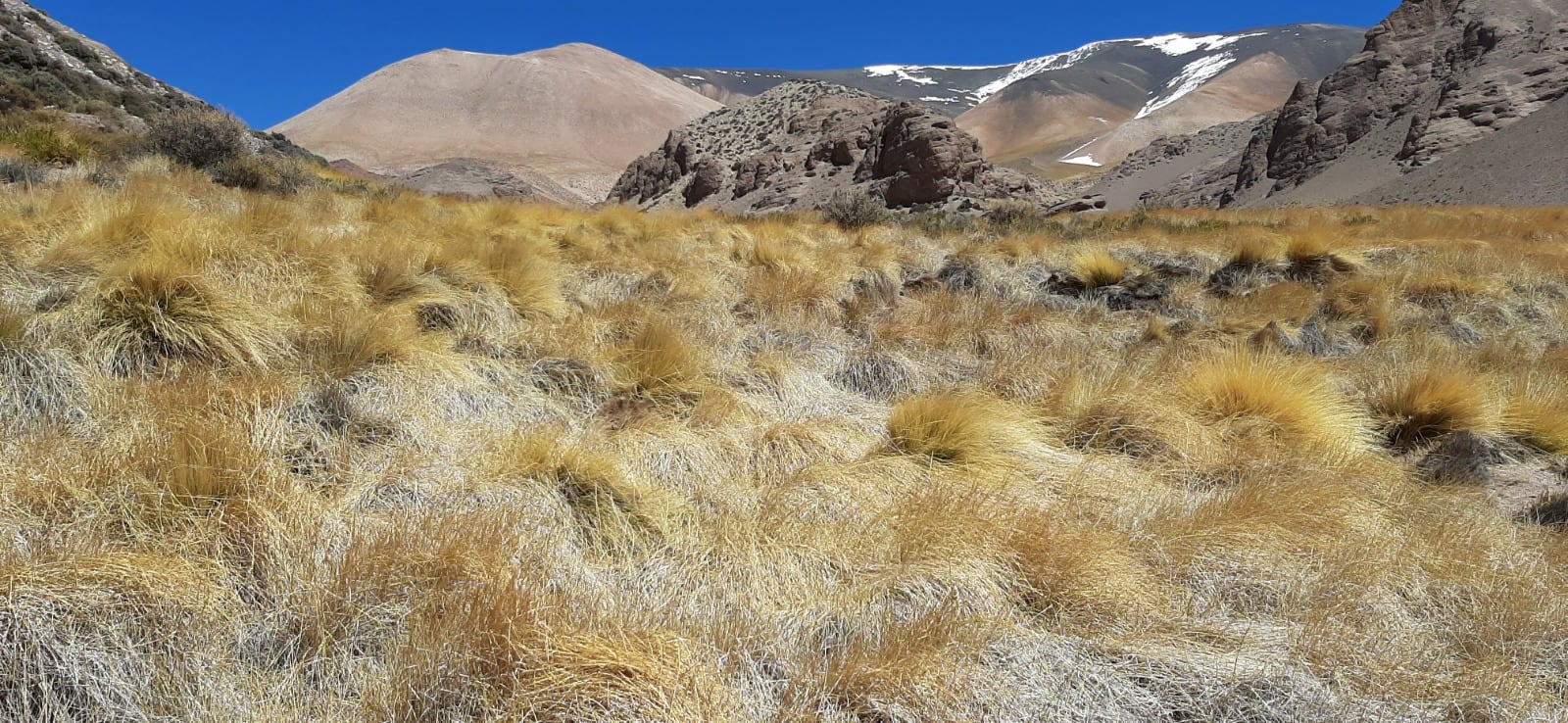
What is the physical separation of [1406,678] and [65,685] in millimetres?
2927

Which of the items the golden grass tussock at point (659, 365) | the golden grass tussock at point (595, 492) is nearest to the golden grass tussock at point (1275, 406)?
the golden grass tussock at point (659, 365)

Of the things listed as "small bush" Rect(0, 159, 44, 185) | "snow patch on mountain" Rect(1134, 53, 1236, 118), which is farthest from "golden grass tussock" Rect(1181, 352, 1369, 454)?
"snow patch on mountain" Rect(1134, 53, 1236, 118)

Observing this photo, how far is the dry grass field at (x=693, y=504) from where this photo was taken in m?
1.61

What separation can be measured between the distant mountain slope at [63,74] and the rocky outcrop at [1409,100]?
42.0 m

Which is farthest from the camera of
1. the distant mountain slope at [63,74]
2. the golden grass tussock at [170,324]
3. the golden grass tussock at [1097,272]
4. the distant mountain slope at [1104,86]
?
the distant mountain slope at [1104,86]

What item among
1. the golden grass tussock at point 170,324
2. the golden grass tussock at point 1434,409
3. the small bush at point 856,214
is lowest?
the golden grass tussock at point 1434,409

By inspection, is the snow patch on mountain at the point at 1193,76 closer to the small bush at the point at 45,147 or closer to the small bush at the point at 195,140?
the small bush at the point at 195,140

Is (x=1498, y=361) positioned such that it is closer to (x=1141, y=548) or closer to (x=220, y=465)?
(x=1141, y=548)

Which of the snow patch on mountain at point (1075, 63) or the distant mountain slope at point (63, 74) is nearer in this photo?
the distant mountain slope at point (63, 74)

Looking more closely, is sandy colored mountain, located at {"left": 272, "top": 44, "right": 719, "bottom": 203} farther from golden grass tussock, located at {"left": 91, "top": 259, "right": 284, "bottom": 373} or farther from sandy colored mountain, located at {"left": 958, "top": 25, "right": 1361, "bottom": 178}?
golden grass tussock, located at {"left": 91, "top": 259, "right": 284, "bottom": 373}

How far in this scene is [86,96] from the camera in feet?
49.3

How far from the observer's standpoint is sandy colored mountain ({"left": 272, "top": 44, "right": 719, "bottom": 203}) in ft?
226

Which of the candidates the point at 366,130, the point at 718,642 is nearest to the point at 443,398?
the point at 718,642

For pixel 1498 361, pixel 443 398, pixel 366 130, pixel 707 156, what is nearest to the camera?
pixel 443 398
